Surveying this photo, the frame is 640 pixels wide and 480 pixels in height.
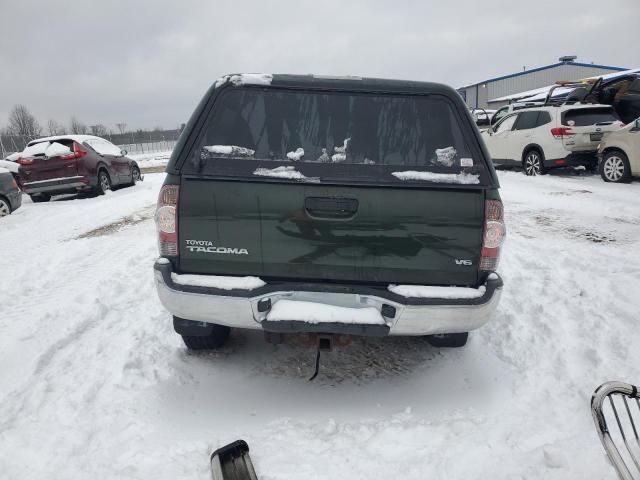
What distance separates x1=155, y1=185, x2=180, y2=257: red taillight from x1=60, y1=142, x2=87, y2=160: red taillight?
356 inches

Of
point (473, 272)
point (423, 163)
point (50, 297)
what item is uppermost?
point (423, 163)

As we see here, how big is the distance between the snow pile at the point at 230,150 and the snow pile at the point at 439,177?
878mm

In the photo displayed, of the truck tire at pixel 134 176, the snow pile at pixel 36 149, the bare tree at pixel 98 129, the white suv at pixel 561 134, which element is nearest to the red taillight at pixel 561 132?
the white suv at pixel 561 134

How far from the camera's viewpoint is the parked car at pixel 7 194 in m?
8.29

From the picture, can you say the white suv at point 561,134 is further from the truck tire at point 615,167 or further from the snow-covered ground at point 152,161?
the snow-covered ground at point 152,161

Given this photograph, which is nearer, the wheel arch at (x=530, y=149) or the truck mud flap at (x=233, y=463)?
the truck mud flap at (x=233, y=463)

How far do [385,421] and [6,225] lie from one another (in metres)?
8.35

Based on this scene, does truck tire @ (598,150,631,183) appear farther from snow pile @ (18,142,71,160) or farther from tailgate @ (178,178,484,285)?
snow pile @ (18,142,71,160)

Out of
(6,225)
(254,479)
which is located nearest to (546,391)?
(254,479)

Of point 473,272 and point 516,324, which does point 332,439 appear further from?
point 516,324

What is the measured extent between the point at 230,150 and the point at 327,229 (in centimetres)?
76

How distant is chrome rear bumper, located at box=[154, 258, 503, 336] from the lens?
236 centimetres

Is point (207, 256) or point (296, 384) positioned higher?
point (207, 256)

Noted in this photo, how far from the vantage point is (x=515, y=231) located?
20.6 feet
